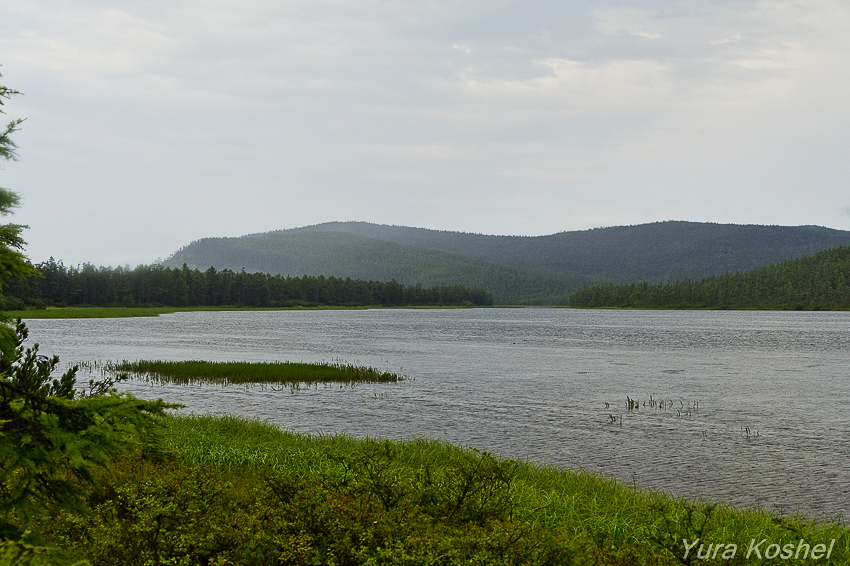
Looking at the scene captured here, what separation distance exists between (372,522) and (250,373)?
3385 cm

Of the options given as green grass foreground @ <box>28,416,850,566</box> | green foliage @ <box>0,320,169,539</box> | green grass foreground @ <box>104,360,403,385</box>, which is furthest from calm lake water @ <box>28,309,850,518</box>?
green foliage @ <box>0,320,169,539</box>

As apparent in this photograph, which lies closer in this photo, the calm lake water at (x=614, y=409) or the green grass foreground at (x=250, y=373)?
the calm lake water at (x=614, y=409)

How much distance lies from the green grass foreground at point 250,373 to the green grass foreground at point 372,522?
25.5m

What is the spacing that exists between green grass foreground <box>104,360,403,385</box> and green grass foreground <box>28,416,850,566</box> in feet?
83.5

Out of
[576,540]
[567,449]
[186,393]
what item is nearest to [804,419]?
[567,449]

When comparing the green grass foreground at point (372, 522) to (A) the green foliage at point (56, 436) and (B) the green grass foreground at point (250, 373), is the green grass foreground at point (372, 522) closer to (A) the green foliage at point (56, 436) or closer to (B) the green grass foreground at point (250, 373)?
(A) the green foliage at point (56, 436)

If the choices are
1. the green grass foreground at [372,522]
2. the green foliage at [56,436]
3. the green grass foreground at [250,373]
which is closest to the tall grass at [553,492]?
the green grass foreground at [372,522]

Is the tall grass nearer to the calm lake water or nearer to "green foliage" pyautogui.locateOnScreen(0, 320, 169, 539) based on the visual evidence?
the calm lake water

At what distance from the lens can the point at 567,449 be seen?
23.4m

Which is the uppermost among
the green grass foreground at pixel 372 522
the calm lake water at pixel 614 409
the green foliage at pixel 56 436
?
the green foliage at pixel 56 436

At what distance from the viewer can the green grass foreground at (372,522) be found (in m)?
8.63

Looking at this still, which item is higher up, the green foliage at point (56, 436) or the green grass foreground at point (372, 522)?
the green foliage at point (56, 436)

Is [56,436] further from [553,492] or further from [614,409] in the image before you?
[614,409]

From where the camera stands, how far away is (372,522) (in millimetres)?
9633
